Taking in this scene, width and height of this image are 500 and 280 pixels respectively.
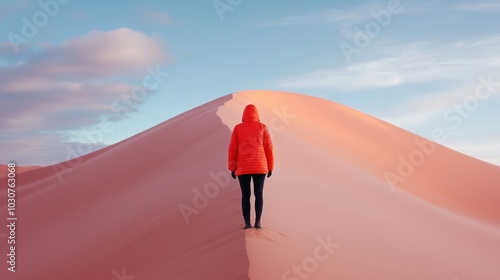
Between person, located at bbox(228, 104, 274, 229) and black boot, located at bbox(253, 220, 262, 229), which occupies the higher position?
person, located at bbox(228, 104, 274, 229)

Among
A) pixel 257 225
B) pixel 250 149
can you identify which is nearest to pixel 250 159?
pixel 250 149

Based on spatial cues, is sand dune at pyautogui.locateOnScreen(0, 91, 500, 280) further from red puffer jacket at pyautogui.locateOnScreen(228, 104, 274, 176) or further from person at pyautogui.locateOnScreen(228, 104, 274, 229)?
red puffer jacket at pyautogui.locateOnScreen(228, 104, 274, 176)

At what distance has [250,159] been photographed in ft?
24.8

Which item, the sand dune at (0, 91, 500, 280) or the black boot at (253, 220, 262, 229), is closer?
the black boot at (253, 220, 262, 229)

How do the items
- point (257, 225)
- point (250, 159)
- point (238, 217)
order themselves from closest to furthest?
1. point (250, 159)
2. point (257, 225)
3. point (238, 217)

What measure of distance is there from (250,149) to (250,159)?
0.44 feet

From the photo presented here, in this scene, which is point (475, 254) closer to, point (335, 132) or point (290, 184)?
point (290, 184)

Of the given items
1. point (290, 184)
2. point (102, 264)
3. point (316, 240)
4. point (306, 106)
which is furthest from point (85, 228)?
point (306, 106)

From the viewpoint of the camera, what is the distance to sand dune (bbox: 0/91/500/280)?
7961 millimetres

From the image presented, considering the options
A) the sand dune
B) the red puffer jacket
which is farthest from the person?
the sand dune

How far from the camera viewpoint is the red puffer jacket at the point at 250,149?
757 centimetres

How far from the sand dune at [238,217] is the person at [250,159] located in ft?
1.62

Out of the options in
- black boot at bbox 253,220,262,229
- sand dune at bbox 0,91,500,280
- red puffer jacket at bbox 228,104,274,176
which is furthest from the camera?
sand dune at bbox 0,91,500,280

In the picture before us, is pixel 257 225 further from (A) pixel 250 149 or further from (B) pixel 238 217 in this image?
(A) pixel 250 149
